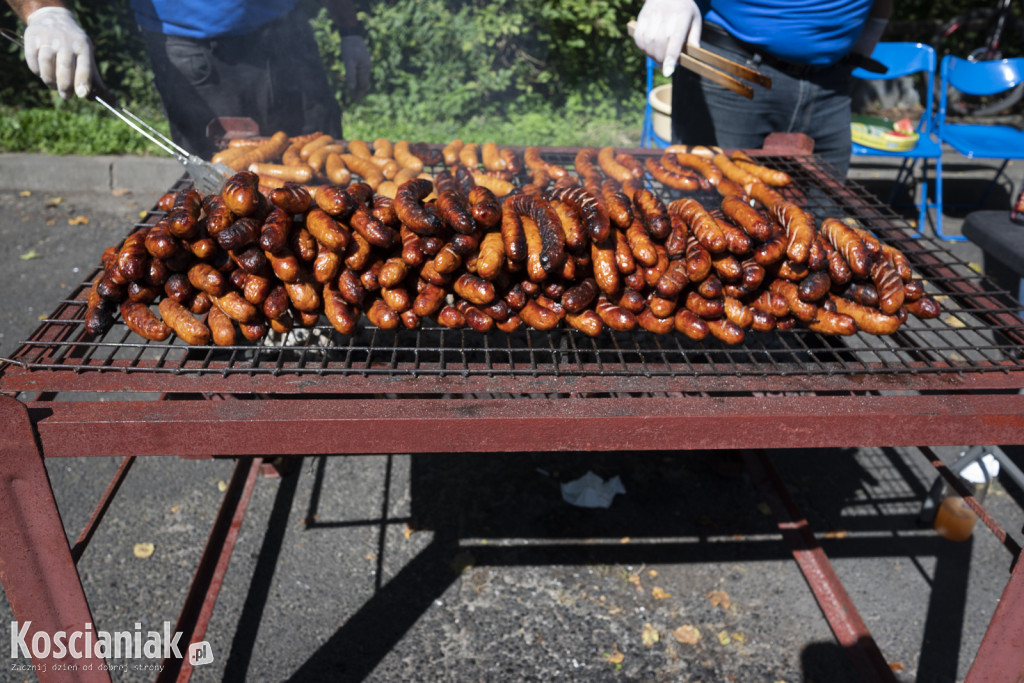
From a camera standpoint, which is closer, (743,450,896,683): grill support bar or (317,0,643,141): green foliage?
(743,450,896,683): grill support bar

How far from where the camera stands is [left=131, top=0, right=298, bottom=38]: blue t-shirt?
13.5 ft

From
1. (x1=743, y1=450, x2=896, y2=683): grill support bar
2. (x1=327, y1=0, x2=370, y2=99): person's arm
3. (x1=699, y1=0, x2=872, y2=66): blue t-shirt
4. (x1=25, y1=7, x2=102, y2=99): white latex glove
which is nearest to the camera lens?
(x1=25, y1=7, x2=102, y2=99): white latex glove

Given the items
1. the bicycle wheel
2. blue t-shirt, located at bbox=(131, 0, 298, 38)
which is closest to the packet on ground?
blue t-shirt, located at bbox=(131, 0, 298, 38)

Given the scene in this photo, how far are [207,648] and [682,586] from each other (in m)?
2.49

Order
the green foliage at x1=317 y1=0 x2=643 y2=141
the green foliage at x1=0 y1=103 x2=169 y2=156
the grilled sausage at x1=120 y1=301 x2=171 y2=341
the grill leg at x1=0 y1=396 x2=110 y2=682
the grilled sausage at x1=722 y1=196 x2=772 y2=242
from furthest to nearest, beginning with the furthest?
the green foliage at x1=317 y1=0 x2=643 y2=141 → the green foliage at x1=0 y1=103 x2=169 y2=156 → the grilled sausage at x1=722 y1=196 x2=772 y2=242 → the grilled sausage at x1=120 y1=301 x2=171 y2=341 → the grill leg at x1=0 y1=396 x2=110 y2=682

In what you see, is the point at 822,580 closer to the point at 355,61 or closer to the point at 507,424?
the point at 507,424

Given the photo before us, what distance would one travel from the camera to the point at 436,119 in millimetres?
8961

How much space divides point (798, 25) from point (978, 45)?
9.66m

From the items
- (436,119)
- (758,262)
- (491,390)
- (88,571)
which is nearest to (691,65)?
(758,262)

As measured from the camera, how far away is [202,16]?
13.6 ft

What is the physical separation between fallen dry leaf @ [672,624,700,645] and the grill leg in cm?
252

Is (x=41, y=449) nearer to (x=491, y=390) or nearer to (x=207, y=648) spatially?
(x=491, y=390)

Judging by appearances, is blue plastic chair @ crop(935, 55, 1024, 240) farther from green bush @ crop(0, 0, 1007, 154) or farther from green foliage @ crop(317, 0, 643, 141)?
green foliage @ crop(317, 0, 643, 141)

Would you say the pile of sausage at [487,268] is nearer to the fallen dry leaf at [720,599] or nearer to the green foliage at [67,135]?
the fallen dry leaf at [720,599]
